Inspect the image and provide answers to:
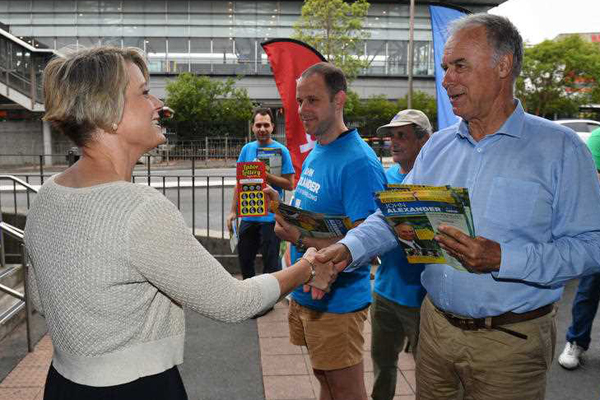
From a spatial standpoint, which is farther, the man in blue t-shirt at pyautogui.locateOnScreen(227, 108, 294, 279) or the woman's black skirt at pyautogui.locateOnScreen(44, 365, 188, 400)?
the man in blue t-shirt at pyautogui.locateOnScreen(227, 108, 294, 279)

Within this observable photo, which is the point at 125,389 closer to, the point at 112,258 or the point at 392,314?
the point at 112,258

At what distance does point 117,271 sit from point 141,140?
507mm

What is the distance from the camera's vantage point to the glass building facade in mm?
41094

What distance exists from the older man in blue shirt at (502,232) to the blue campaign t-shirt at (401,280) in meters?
0.93

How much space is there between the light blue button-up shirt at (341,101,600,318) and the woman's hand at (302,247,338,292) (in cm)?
50

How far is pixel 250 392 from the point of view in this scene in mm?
4066

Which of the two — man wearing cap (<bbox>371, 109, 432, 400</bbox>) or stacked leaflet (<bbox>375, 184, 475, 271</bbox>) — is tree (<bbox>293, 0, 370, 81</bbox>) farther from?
stacked leaflet (<bbox>375, 184, 475, 271</bbox>)

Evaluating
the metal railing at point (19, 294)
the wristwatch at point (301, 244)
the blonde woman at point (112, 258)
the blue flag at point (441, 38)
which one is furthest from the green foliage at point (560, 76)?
the blonde woman at point (112, 258)

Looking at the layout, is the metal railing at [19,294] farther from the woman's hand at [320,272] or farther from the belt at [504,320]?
the belt at [504,320]

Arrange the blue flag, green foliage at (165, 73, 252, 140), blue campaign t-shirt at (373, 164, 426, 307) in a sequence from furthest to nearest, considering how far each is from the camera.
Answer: green foliage at (165, 73, 252, 140) → the blue flag → blue campaign t-shirt at (373, 164, 426, 307)

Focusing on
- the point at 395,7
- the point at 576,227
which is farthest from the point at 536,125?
the point at 395,7

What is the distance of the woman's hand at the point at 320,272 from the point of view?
2.41 m

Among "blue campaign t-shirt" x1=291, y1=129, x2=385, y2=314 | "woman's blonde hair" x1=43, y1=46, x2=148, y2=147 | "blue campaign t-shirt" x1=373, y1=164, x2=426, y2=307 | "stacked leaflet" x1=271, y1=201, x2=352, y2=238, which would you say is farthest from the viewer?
"blue campaign t-shirt" x1=373, y1=164, x2=426, y2=307

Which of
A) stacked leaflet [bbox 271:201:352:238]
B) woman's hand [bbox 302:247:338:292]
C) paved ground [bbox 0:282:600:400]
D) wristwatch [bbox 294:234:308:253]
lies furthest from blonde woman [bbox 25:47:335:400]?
paved ground [bbox 0:282:600:400]
